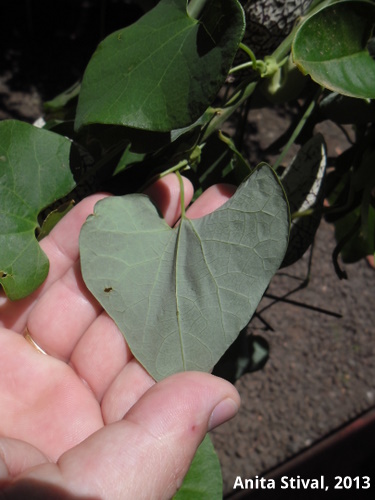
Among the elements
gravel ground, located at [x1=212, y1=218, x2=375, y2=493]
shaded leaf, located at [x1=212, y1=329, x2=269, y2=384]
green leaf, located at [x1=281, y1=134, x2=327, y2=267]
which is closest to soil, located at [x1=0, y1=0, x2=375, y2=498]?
gravel ground, located at [x1=212, y1=218, x2=375, y2=493]

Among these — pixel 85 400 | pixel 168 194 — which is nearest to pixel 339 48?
pixel 168 194

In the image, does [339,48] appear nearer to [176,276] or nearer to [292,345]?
[176,276]

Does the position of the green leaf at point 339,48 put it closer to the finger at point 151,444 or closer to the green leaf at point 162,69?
the green leaf at point 162,69

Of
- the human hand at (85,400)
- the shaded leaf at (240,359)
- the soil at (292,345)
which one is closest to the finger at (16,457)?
the human hand at (85,400)

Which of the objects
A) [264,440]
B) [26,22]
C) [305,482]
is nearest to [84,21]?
[26,22]

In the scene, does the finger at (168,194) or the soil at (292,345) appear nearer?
the finger at (168,194)
